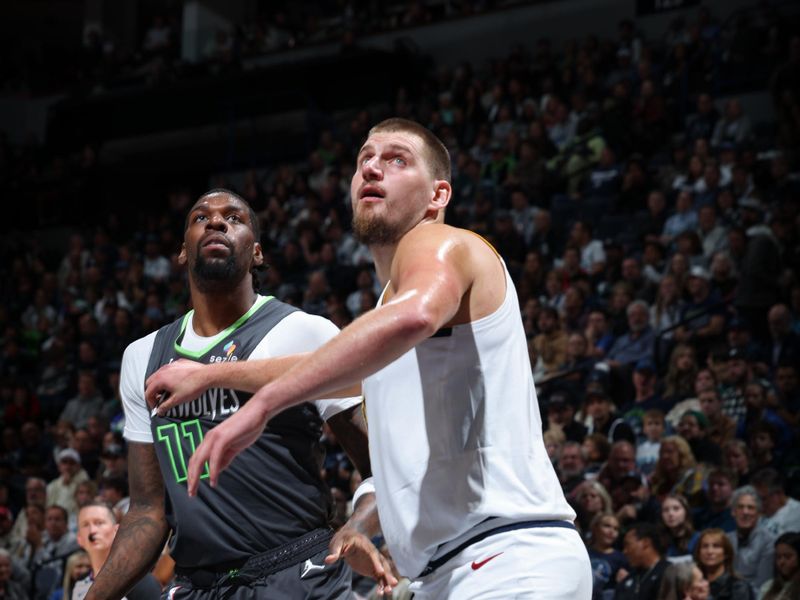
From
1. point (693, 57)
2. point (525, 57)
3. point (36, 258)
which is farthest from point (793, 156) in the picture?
point (36, 258)

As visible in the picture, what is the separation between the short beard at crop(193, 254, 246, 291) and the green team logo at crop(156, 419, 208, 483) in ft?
1.71

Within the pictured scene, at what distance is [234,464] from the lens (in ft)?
12.9

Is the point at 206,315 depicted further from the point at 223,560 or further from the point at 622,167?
the point at 622,167

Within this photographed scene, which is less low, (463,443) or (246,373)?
(246,373)

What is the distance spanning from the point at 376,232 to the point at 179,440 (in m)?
1.35

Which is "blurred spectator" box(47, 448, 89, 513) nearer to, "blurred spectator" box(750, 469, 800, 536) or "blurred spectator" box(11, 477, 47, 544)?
"blurred spectator" box(11, 477, 47, 544)

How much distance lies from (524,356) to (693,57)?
502 inches

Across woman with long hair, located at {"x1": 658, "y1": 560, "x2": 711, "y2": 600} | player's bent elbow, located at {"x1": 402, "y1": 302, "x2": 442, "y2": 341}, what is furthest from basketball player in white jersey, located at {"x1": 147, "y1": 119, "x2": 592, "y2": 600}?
woman with long hair, located at {"x1": 658, "y1": 560, "x2": 711, "y2": 600}

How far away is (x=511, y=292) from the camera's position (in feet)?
9.75

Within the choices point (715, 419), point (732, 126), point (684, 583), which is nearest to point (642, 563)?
point (684, 583)

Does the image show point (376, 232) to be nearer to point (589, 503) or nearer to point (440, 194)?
point (440, 194)

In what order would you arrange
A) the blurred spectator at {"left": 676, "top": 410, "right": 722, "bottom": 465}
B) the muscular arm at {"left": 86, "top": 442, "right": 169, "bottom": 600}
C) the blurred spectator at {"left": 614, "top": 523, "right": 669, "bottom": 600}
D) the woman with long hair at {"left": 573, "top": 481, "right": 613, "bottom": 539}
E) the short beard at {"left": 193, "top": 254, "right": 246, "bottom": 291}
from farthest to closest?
the blurred spectator at {"left": 676, "top": 410, "right": 722, "bottom": 465} < the woman with long hair at {"left": 573, "top": 481, "right": 613, "bottom": 539} < the blurred spectator at {"left": 614, "top": 523, "right": 669, "bottom": 600} < the short beard at {"left": 193, "top": 254, "right": 246, "bottom": 291} < the muscular arm at {"left": 86, "top": 442, "right": 169, "bottom": 600}

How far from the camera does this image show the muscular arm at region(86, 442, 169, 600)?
397 centimetres

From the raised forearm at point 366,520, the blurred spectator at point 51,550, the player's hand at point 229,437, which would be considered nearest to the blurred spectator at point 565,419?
the blurred spectator at point 51,550
